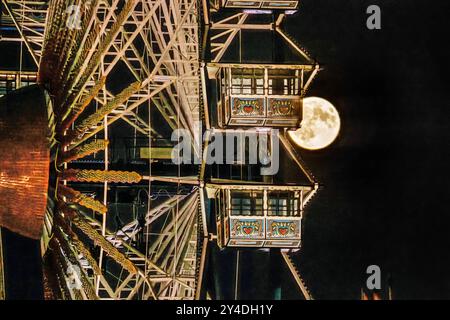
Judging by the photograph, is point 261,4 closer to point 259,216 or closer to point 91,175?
point 259,216

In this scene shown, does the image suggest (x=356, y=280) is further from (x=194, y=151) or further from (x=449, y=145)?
(x=194, y=151)

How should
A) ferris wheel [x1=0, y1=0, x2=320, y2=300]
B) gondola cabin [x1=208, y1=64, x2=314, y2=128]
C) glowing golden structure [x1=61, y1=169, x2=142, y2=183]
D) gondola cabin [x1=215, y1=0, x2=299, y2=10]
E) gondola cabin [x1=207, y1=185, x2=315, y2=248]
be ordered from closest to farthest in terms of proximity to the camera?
ferris wheel [x1=0, y1=0, x2=320, y2=300] < glowing golden structure [x1=61, y1=169, x2=142, y2=183] < gondola cabin [x1=208, y1=64, x2=314, y2=128] < gondola cabin [x1=207, y1=185, x2=315, y2=248] < gondola cabin [x1=215, y1=0, x2=299, y2=10]

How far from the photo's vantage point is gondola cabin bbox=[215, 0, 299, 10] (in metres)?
22.2

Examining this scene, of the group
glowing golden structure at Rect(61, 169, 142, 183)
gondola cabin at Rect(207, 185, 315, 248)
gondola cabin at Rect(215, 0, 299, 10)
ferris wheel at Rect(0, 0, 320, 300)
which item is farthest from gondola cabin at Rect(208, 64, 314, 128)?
glowing golden structure at Rect(61, 169, 142, 183)

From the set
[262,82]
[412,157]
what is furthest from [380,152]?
[262,82]

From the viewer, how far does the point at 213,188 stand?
2152 cm

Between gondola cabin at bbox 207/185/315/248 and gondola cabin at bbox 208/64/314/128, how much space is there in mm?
1782

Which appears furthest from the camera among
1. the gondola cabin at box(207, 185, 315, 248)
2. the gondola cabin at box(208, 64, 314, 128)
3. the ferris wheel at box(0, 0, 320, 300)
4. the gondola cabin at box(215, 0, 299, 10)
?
the gondola cabin at box(215, 0, 299, 10)

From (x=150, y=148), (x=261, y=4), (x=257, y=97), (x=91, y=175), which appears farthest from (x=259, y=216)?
Answer: (x=261, y=4)

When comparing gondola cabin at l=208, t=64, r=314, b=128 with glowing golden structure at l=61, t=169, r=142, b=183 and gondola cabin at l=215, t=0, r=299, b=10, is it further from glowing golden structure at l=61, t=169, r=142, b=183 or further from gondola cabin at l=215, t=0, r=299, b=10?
glowing golden structure at l=61, t=169, r=142, b=183

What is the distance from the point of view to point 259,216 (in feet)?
71.2

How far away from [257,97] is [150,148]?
3.69 metres

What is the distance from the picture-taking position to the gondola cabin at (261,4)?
22.2 m
